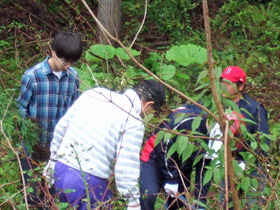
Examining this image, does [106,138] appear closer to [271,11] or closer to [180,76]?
[180,76]

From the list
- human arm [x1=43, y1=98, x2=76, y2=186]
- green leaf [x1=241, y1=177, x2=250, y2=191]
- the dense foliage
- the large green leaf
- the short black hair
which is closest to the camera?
green leaf [x1=241, y1=177, x2=250, y2=191]

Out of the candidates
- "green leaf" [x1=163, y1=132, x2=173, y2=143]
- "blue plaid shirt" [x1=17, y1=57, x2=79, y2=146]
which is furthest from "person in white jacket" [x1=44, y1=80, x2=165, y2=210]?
"blue plaid shirt" [x1=17, y1=57, x2=79, y2=146]

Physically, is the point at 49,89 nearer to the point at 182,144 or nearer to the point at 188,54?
the point at 182,144

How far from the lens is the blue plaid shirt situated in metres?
3.76

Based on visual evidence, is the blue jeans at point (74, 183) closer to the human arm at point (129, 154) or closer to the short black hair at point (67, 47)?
the human arm at point (129, 154)

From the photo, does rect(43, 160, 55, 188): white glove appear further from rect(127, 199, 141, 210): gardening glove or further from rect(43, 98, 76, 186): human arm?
rect(127, 199, 141, 210): gardening glove

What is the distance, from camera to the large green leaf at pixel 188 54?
24.5 feet

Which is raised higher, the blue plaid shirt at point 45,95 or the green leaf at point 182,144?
the green leaf at point 182,144

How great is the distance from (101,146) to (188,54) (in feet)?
16.2

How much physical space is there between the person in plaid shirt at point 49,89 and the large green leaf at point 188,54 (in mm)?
3701

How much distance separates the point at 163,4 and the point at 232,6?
4.78ft

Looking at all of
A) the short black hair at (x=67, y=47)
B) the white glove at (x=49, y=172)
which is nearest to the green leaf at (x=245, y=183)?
the white glove at (x=49, y=172)

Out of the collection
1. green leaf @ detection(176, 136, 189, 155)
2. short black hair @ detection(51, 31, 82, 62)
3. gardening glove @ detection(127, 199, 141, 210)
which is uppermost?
short black hair @ detection(51, 31, 82, 62)

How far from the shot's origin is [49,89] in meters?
3.86
